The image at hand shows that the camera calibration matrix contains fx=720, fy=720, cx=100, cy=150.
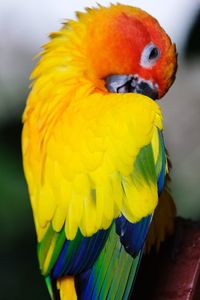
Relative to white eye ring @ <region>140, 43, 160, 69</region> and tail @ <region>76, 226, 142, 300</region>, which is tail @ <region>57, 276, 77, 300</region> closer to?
tail @ <region>76, 226, 142, 300</region>

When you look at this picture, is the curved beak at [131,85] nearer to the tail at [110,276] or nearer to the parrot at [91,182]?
the parrot at [91,182]

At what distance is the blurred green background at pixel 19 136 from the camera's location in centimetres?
185

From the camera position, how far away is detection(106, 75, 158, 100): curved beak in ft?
3.97

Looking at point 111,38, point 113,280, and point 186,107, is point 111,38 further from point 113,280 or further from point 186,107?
point 186,107

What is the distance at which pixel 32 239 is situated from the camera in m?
1.84

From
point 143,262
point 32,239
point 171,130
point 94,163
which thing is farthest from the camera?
point 171,130

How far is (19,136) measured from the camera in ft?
6.11

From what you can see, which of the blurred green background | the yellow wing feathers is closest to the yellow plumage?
the yellow wing feathers

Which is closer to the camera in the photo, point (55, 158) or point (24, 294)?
point (55, 158)

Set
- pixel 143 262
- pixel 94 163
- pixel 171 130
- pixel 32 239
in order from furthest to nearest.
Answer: pixel 171 130 → pixel 32 239 → pixel 143 262 → pixel 94 163

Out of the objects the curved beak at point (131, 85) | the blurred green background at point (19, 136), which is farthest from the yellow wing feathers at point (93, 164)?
the blurred green background at point (19, 136)

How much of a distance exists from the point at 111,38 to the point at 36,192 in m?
0.30

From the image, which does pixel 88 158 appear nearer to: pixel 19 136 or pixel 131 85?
pixel 131 85

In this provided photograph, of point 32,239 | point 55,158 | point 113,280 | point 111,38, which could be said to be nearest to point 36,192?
point 55,158
